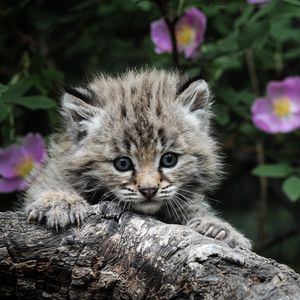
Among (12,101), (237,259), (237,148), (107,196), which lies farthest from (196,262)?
(237,148)

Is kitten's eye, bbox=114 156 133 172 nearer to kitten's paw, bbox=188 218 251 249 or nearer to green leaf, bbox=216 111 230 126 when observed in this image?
kitten's paw, bbox=188 218 251 249

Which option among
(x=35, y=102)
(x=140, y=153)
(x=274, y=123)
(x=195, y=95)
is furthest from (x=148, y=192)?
(x=274, y=123)

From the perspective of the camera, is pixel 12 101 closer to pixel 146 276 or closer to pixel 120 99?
pixel 120 99

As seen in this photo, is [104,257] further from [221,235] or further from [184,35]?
[184,35]

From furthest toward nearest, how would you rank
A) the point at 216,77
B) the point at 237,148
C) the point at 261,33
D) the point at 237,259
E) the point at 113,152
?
1. the point at 237,148
2. the point at 216,77
3. the point at 261,33
4. the point at 113,152
5. the point at 237,259

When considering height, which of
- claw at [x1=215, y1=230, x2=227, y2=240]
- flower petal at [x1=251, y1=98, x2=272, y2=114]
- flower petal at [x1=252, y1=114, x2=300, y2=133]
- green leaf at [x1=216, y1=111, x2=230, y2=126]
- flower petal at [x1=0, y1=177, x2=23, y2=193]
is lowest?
flower petal at [x1=0, y1=177, x2=23, y2=193]

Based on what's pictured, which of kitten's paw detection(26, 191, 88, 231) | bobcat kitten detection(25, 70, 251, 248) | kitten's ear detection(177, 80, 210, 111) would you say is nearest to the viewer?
kitten's paw detection(26, 191, 88, 231)

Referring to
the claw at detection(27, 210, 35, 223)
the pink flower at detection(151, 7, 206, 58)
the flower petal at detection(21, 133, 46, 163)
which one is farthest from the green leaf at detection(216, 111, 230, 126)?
the claw at detection(27, 210, 35, 223)
